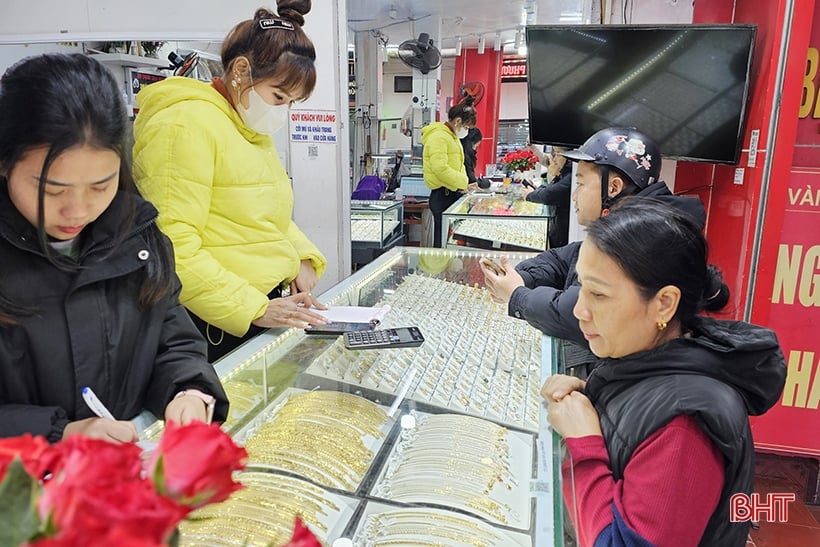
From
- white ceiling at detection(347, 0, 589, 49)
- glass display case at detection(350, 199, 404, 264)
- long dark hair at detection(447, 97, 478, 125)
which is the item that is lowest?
glass display case at detection(350, 199, 404, 264)

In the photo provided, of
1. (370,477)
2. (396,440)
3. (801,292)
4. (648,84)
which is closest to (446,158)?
(648,84)

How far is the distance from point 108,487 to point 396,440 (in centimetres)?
108

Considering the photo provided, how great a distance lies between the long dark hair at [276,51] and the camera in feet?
5.74

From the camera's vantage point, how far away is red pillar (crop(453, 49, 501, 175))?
14.8 m

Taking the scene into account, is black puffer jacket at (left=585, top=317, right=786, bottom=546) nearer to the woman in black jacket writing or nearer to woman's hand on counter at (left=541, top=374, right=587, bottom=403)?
woman's hand on counter at (left=541, top=374, right=587, bottom=403)

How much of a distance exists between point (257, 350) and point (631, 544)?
1011mm

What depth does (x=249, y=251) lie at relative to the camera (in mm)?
1844

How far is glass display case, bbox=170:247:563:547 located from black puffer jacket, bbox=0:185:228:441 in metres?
0.20

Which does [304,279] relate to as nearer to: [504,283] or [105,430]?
[504,283]

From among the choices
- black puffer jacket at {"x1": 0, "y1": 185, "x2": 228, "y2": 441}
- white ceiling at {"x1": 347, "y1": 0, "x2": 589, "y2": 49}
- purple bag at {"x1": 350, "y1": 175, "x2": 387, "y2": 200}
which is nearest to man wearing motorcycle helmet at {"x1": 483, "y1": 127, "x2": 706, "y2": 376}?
black puffer jacket at {"x1": 0, "y1": 185, "x2": 228, "y2": 441}

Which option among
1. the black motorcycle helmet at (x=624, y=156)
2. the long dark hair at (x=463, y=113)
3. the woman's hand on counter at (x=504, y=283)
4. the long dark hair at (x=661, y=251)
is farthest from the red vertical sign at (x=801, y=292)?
the long dark hair at (x=463, y=113)

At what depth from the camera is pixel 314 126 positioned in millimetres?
3742

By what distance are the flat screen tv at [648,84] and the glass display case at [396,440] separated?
5.55 ft

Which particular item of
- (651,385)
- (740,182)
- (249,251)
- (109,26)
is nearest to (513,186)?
(740,182)
